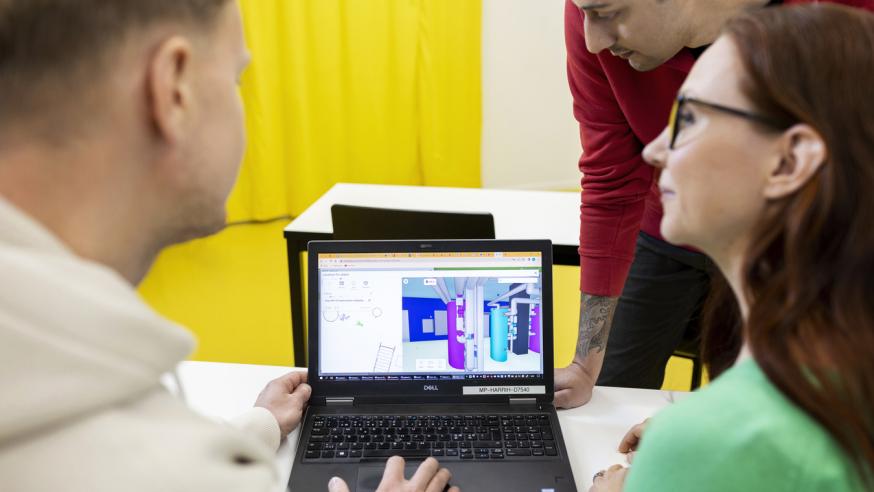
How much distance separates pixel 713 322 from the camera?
3.54ft

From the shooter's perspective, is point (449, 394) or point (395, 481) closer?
point (395, 481)

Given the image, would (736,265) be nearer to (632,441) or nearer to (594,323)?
(632,441)

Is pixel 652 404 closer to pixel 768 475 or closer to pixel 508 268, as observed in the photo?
pixel 508 268

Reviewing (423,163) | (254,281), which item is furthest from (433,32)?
(254,281)

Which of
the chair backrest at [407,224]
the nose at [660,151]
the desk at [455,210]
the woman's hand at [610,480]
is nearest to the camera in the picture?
the nose at [660,151]

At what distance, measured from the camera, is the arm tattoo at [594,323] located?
147cm

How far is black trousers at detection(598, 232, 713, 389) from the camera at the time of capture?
180 cm

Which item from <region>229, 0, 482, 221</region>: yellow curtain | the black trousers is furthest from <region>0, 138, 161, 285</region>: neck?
<region>229, 0, 482, 221</region>: yellow curtain

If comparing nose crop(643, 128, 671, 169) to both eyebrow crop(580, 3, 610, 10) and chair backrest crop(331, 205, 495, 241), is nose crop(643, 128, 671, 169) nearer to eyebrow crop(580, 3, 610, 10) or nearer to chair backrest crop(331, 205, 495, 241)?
eyebrow crop(580, 3, 610, 10)

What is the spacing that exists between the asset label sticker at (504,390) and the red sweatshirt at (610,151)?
40cm

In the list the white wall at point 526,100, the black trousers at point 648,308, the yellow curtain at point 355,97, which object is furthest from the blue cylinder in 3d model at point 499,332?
the white wall at point 526,100

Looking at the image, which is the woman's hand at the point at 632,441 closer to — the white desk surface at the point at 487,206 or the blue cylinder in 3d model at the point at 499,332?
the blue cylinder in 3d model at the point at 499,332

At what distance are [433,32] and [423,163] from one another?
2.42 ft

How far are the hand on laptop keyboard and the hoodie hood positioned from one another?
1.67 ft
